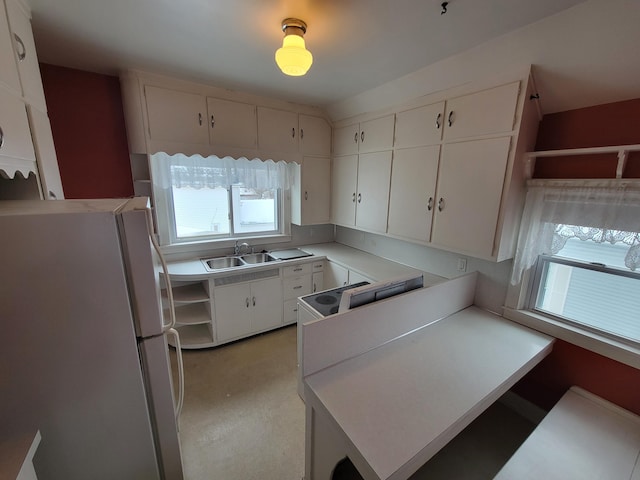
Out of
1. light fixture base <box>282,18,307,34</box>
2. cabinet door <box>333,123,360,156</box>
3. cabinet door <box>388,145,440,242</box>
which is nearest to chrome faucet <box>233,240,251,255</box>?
cabinet door <box>333,123,360,156</box>

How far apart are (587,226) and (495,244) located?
1.54 feet

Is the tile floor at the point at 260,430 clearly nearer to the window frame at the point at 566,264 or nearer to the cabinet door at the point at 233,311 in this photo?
the cabinet door at the point at 233,311

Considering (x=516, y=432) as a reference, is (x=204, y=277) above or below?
above

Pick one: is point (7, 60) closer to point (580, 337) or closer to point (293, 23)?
point (293, 23)

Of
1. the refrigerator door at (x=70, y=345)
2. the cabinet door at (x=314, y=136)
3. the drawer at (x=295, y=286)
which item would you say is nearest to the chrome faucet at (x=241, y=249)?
the drawer at (x=295, y=286)

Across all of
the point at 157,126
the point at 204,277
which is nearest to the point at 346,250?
the point at 204,277

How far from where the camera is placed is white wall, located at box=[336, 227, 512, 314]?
6.47 ft

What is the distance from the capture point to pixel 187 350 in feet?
8.57

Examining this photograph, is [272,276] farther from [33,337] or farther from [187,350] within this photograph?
[33,337]

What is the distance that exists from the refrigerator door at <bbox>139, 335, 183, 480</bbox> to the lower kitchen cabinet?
→ 143 centimetres

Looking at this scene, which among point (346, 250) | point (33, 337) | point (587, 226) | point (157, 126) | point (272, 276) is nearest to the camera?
point (33, 337)

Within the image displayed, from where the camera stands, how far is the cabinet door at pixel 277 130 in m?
2.77

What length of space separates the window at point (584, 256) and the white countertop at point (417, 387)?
30 centimetres

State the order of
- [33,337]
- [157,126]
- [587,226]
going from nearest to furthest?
1. [33,337]
2. [587,226]
3. [157,126]
